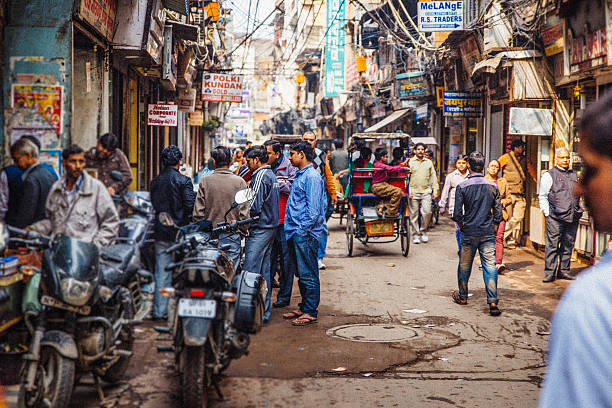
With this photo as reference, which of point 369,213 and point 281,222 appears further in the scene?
point 369,213

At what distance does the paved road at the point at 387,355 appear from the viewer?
17.4ft

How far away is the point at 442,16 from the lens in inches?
627

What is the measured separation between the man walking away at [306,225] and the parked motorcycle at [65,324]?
9.73 ft

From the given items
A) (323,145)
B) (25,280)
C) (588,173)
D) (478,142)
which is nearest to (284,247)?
(25,280)

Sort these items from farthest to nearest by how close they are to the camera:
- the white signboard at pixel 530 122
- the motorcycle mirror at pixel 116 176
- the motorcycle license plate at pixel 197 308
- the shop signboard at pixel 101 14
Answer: the white signboard at pixel 530 122
the shop signboard at pixel 101 14
the motorcycle mirror at pixel 116 176
the motorcycle license plate at pixel 197 308

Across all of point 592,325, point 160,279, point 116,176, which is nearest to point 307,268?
point 160,279

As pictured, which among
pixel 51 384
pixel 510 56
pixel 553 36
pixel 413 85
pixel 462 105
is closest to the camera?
pixel 51 384

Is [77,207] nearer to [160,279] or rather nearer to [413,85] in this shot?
[160,279]

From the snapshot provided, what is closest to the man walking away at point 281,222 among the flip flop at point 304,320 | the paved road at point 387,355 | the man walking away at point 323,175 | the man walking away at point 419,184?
the paved road at point 387,355

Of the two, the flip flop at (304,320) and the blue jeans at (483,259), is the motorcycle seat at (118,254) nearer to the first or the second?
the flip flop at (304,320)

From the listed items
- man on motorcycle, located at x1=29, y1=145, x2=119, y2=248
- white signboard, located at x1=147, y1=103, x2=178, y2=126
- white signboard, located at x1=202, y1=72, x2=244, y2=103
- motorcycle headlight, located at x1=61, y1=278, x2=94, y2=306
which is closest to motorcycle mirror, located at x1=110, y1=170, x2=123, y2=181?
man on motorcycle, located at x1=29, y1=145, x2=119, y2=248

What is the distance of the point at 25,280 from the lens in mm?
5082

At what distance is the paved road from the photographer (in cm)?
529

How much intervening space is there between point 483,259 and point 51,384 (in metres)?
5.61
